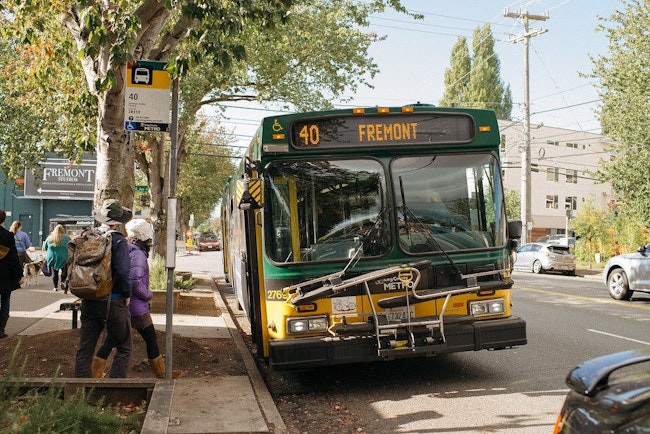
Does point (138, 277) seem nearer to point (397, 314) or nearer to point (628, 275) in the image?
point (397, 314)

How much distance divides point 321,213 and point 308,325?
45.7 inches

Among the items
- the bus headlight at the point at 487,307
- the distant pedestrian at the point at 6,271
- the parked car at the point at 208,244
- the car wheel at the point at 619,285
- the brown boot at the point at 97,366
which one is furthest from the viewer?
the parked car at the point at 208,244

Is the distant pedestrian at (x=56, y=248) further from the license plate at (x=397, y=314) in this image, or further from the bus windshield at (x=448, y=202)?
the license plate at (x=397, y=314)

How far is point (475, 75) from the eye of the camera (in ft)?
242

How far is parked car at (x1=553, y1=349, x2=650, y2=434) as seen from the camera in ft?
8.51

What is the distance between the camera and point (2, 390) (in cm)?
421

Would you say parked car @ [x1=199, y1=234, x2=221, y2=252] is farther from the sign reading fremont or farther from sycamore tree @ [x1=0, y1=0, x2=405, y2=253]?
sycamore tree @ [x1=0, y1=0, x2=405, y2=253]

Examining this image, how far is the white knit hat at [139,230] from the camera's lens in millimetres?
7078

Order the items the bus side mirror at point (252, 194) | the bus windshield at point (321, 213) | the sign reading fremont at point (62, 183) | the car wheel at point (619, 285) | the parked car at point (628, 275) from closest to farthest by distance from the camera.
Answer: the bus side mirror at point (252, 194)
the bus windshield at point (321, 213)
the parked car at point (628, 275)
the car wheel at point (619, 285)
the sign reading fremont at point (62, 183)

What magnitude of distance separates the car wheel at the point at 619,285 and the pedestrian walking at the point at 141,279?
494 inches

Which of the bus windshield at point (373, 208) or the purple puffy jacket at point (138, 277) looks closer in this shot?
the purple puffy jacket at point (138, 277)

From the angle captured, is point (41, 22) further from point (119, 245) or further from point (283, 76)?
point (283, 76)

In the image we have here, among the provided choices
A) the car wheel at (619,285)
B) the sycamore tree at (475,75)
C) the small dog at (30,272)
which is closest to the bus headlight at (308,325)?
the car wheel at (619,285)

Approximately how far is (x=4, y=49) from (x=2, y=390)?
20296 millimetres
